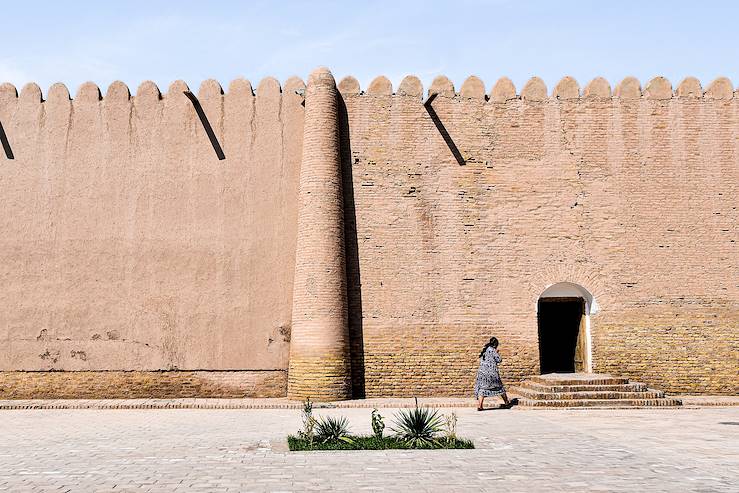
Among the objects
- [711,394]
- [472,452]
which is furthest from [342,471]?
[711,394]

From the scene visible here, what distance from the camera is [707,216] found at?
12.9 meters

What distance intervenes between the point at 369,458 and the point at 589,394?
595 centimetres

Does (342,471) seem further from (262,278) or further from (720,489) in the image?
(262,278)

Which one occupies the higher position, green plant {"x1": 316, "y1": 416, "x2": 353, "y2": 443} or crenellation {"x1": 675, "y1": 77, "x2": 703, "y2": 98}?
crenellation {"x1": 675, "y1": 77, "x2": 703, "y2": 98}

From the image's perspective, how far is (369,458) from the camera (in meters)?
6.59

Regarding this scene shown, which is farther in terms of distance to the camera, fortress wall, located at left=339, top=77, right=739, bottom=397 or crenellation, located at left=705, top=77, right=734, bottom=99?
crenellation, located at left=705, top=77, right=734, bottom=99

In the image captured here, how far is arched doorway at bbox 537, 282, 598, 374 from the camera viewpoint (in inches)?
505

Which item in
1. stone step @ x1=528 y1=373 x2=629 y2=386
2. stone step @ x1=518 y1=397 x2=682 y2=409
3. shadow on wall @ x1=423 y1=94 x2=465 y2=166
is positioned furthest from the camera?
shadow on wall @ x1=423 y1=94 x2=465 y2=166

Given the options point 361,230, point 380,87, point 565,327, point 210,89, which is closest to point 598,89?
point 380,87

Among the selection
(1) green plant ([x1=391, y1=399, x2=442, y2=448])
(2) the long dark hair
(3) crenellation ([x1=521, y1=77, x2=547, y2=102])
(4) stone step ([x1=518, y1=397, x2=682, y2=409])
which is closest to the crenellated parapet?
(3) crenellation ([x1=521, y1=77, x2=547, y2=102])

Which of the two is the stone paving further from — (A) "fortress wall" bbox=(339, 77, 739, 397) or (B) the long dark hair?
(B) the long dark hair

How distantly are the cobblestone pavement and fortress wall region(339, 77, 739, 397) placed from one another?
2562 millimetres

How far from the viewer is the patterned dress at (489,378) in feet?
36.3

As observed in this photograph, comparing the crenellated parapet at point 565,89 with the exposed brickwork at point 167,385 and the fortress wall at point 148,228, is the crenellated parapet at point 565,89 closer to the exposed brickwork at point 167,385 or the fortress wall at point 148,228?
the fortress wall at point 148,228
